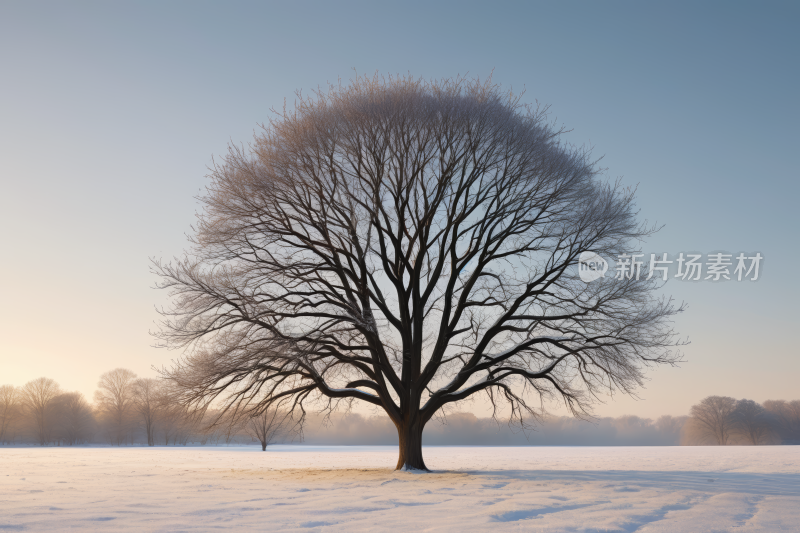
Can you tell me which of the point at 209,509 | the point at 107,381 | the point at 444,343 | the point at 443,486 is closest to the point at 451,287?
the point at 444,343

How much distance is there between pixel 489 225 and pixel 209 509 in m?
12.3

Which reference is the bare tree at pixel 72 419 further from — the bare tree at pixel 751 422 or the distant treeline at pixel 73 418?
the bare tree at pixel 751 422

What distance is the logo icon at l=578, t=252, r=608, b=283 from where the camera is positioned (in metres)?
17.1

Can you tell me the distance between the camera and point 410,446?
54.4 ft

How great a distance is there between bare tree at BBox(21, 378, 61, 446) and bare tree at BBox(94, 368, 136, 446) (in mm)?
6834

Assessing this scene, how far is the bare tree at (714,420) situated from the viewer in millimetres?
74062

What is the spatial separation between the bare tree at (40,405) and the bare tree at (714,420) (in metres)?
96.0

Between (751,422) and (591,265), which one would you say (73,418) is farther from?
(751,422)

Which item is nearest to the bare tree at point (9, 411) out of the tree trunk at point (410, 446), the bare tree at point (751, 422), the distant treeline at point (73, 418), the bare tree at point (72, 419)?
the distant treeline at point (73, 418)

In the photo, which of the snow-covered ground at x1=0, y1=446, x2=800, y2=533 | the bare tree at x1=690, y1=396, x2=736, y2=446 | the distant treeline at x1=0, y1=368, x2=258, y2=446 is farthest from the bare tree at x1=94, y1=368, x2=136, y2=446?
the bare tree at x1=690, y1=396, x2=736, y2=446

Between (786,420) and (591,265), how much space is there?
7827cm

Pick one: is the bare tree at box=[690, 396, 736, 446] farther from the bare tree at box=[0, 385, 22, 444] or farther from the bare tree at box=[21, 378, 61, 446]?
the bare tree at box=[0, 385, 22, 444]

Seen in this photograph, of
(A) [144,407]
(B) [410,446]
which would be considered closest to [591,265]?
(B) [410,446]

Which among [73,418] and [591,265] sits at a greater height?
[591,265]
